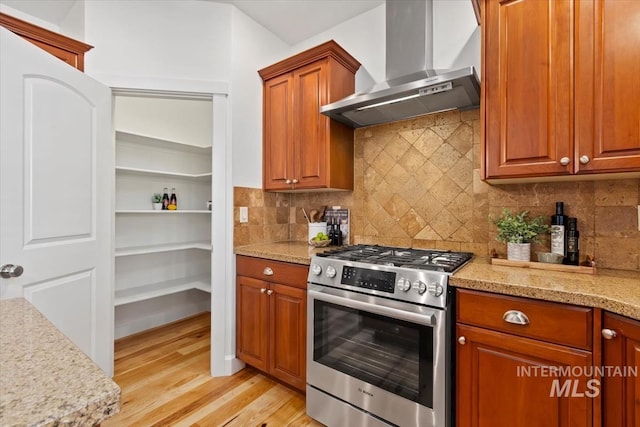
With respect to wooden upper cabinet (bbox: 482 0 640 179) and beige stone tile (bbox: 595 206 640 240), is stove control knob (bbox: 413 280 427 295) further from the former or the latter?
beige stone tile (bbox: 595 206 640 240)

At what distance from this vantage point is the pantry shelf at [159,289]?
2836 mm

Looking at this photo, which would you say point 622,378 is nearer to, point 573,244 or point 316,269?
point 573,244

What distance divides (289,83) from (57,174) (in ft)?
5.37

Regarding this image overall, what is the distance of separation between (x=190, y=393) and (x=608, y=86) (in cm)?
284

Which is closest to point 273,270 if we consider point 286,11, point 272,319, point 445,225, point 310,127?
point 272,319

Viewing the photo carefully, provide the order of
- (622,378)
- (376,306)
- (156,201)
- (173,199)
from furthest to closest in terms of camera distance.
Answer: (173,199) → (156,201) → (376,306) → (622,378)

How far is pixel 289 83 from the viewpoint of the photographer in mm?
2453

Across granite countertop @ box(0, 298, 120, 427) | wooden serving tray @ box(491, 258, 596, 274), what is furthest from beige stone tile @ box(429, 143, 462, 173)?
granite countertop @ box(0, 298, 120, 427)

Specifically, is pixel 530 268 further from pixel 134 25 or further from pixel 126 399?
pixel 134 25

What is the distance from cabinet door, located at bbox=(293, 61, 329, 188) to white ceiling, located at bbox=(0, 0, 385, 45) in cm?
51

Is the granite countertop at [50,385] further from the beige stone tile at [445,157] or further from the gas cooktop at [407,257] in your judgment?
the beige stone tile at [445,157]

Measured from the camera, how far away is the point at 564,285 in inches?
48.7

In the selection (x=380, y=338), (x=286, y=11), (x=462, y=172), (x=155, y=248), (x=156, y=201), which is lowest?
(x=380, y=338)

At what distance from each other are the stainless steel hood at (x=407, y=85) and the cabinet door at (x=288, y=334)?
1.26 meters
